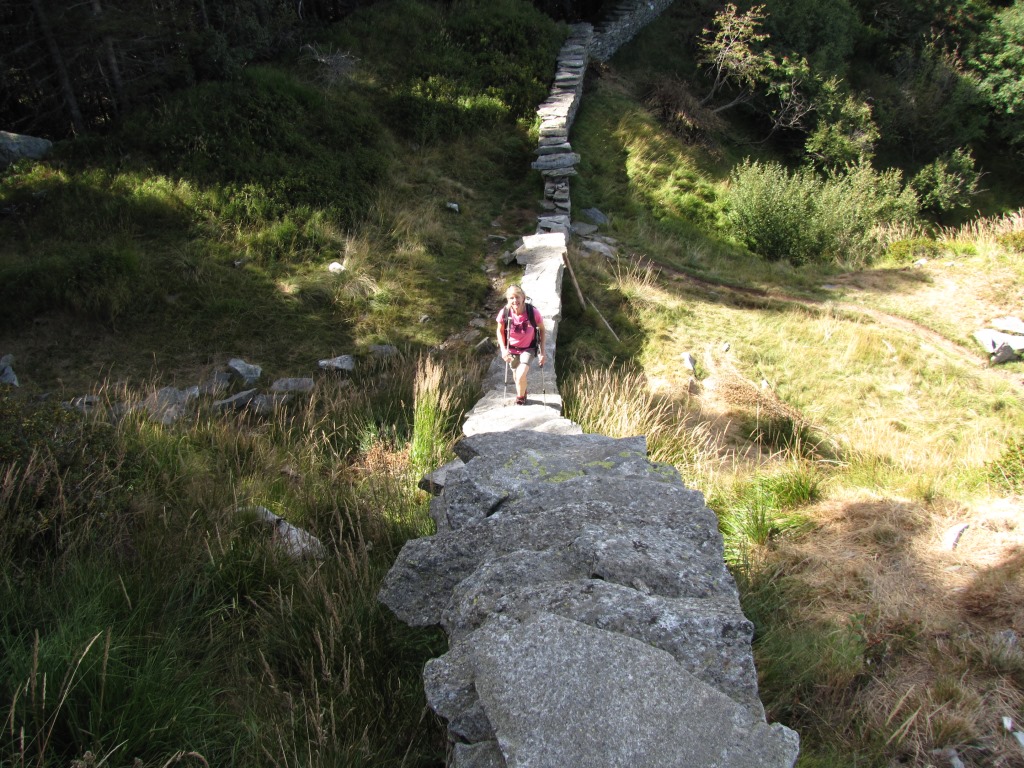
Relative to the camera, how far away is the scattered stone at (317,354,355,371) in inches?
290

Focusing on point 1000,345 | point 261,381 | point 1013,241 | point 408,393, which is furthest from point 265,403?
point 1013,241

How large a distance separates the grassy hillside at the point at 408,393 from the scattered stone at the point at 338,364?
0.24 m

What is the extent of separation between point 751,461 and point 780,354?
3.14 metres

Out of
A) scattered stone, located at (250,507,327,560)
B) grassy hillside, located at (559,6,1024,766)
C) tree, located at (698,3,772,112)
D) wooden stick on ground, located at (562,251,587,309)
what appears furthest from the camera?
tree, located at (698,3,772,112)

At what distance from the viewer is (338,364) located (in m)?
7.39

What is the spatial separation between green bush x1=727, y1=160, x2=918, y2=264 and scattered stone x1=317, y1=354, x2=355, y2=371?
8459mm

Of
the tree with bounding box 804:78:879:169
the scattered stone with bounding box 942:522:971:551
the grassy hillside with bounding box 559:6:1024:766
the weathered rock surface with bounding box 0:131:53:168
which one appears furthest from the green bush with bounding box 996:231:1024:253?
the weathered rock surface with bounding box 0:131:53:168

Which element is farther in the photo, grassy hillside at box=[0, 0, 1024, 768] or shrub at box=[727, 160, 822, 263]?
shrub at box=[727, 160, 822, 263]

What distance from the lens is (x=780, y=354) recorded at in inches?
359

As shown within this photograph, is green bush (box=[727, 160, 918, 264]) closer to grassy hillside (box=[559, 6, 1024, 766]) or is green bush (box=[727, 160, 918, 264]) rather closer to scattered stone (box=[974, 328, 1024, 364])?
grassy hillside (box=[559, 6, 1024, 766])

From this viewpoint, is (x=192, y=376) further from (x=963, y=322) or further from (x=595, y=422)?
(x=963, y=322)

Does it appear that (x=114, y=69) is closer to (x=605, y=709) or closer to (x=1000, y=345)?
(x=605, y=709)

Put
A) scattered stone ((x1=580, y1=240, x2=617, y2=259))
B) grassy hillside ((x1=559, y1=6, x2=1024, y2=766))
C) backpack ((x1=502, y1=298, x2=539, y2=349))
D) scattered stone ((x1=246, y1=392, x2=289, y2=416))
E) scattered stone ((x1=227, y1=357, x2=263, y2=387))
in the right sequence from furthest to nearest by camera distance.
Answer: scattered stone ((x1=580, y1=240, x2=617, y2=259)) < scattered stone ((x1=227, y1=357, x2=263, y2=387)) < scattered stone ((x1=246, y1=392, x2=289, y2=416)) < backpack ((x1=502, y1=298, x2=539, y2=349)) < grassy hillside ((x1=559, y1=6, x2=1024, y2=766))

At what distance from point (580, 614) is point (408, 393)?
14.4ft
